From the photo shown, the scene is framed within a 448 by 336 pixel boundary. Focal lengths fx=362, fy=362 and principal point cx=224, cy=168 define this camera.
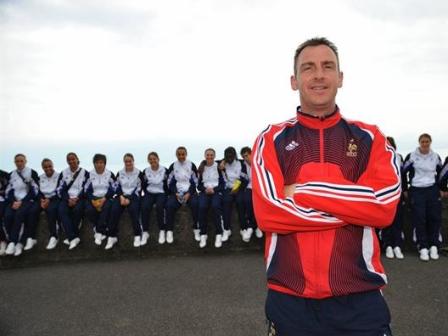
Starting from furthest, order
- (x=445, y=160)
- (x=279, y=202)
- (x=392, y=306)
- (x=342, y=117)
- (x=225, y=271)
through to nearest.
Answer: (x=445, y=160)
(x=225, y=271)
(x=392, y=306)
(x=342, y=117)
(x=279, y=202)

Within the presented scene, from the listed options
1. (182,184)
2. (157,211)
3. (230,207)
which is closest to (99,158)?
(157,211)

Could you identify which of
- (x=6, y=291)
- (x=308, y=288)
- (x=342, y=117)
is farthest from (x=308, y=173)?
(x=6, y=291)

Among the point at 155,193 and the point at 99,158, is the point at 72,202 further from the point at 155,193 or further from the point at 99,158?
the point at 155,193

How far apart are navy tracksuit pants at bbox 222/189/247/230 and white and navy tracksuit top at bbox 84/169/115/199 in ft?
7.92

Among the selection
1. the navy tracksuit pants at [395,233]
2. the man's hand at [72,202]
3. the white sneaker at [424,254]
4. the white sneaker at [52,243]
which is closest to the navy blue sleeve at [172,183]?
the man's hand at [72,202]

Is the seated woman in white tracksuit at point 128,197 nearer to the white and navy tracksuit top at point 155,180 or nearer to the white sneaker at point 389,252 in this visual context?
the white and navy tracksuit top at point 155,180

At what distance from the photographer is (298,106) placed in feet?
6.20

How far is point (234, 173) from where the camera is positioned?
25.7ft

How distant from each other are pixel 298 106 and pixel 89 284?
489cm

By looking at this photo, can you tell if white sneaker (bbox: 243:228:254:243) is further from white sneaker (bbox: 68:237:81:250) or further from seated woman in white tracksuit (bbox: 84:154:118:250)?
white sneaker (bbox: 68:237:81:250)

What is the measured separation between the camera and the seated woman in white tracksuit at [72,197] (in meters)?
7.29

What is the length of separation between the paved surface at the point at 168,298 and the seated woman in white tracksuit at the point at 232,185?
0.79 meters

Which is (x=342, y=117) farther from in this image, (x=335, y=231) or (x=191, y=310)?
(x=191, y=310)

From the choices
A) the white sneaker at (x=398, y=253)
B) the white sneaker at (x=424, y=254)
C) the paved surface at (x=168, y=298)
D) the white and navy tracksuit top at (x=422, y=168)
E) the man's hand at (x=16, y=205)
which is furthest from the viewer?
the man's hand at (x=16, y=205)
